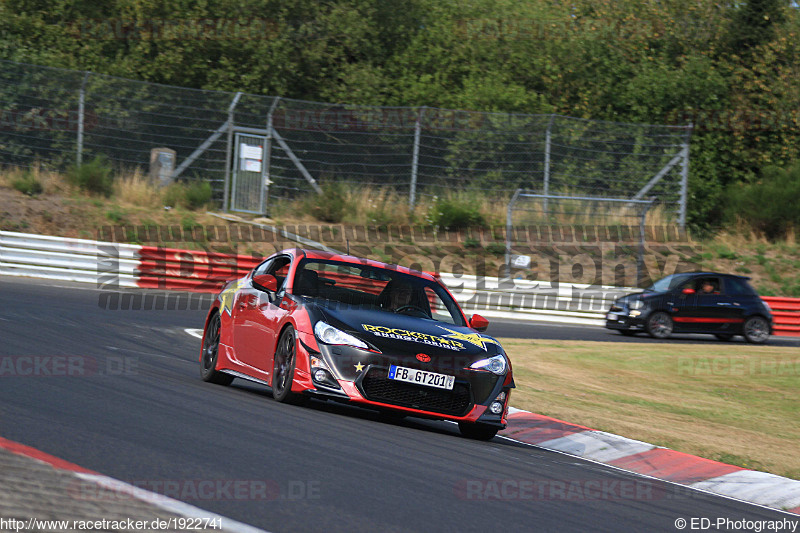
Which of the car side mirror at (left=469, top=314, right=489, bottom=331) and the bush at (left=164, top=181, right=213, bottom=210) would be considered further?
the bush at (left=164, top=181, right=213, bottom=210)

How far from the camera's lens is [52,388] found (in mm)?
8125

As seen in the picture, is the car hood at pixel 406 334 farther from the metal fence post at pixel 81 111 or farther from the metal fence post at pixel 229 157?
the metal fence post at pixel 229 157

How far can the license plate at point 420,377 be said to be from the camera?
827 cm

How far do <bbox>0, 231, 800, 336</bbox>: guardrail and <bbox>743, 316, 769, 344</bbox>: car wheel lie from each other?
326cm

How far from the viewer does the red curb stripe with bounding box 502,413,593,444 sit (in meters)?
9.59

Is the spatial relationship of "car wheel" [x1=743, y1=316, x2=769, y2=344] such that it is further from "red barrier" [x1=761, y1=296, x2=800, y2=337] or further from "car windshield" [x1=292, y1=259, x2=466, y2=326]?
"car windshield" [x1=292, y1=259, x2=466, y2=326]

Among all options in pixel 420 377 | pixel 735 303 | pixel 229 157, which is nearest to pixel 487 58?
pixel 229 157

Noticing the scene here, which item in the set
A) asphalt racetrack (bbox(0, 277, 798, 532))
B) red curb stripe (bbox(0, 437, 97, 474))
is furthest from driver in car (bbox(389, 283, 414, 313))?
red curb stripe (bbox(0, 437, 97, 474))

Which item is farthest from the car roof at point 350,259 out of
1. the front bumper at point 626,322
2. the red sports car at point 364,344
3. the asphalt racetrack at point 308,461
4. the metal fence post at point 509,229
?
the metal fence post at point 509,229

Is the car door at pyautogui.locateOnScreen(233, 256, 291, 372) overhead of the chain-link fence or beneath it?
beneath

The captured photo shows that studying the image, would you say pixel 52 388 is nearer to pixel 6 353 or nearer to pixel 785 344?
pixel 6 353

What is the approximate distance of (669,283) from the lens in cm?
2342

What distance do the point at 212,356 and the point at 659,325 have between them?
14999 millimetres

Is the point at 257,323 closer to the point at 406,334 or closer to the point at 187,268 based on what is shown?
the point at 406,334
